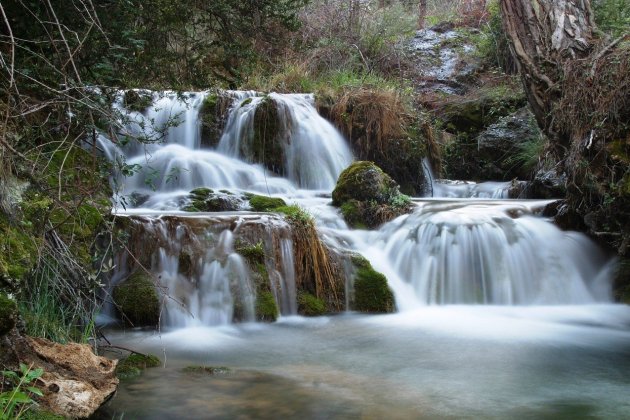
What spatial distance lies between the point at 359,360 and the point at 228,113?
22.7 feet

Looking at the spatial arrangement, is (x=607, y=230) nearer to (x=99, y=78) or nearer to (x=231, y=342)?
(x=231, y=342)

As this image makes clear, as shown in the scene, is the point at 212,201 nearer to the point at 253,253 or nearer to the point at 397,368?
the point at 253,253

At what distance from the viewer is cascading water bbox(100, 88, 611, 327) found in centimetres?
615

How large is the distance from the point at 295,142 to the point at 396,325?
5.40 metres

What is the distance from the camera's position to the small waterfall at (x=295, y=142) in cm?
1065

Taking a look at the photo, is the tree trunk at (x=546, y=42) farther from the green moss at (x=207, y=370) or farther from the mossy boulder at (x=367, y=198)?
the green moss at (x=207, y=370)

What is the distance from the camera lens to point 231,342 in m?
5.37

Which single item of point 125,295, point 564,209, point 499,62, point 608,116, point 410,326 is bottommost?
point 410,326

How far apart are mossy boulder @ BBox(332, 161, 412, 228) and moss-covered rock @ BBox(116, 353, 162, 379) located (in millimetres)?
4230

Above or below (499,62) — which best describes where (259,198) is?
below

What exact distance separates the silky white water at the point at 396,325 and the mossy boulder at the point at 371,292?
15 cm

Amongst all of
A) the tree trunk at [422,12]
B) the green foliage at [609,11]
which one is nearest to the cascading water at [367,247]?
the green foliage at [609,11]

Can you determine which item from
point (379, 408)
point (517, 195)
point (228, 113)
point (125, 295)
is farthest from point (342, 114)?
point (379, 408)

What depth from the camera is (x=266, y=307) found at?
20.4ft
